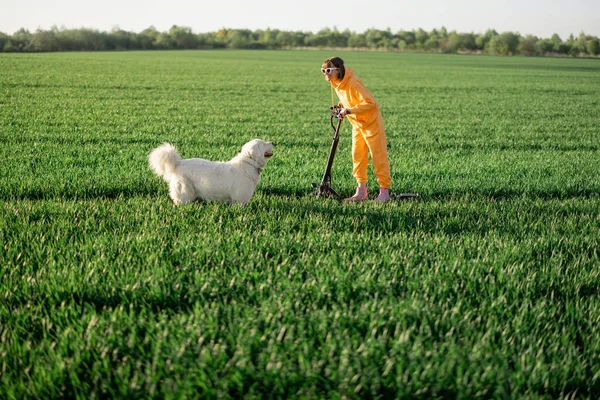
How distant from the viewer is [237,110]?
2238cm

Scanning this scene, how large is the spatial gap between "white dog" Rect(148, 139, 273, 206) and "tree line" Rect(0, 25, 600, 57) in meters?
90.8

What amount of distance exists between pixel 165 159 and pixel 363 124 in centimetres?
319

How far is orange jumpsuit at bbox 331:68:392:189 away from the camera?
8.23m

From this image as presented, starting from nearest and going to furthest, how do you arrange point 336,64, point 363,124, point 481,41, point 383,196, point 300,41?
point 336,64 → point 363,124 → point 383,196 → point 481,41 → point 300,41

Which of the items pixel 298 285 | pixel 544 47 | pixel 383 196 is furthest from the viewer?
pixel 544 47

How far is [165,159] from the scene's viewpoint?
7.19 meters

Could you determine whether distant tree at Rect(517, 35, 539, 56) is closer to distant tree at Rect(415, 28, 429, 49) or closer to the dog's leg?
distant tree at Rect(415, 28, 429, 49)

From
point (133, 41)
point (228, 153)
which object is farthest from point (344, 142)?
point (133, 41)

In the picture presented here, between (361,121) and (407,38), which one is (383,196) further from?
(407,38)

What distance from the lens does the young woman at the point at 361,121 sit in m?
8.08

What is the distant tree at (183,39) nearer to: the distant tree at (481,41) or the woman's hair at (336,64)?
the distant tree at (481,41)

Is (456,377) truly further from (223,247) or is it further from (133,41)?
(133,41)

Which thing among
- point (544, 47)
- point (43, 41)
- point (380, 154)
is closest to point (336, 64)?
point (380, 154)

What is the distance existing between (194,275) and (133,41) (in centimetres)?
12813
